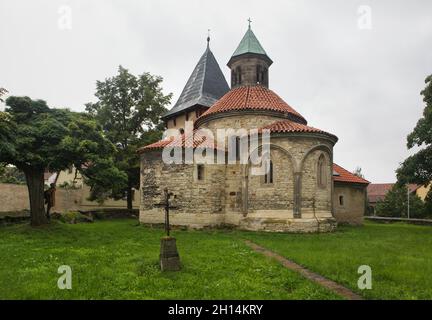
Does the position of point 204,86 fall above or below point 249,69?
above

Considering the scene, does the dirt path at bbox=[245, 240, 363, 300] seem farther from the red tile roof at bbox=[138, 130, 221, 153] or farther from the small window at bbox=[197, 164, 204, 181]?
the red tile roof at bbox=[138, 130, 221, 153]

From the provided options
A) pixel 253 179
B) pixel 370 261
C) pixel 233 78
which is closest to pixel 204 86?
pixel 233 78

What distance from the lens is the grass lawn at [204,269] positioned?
6230mm

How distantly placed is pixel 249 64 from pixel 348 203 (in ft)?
39.3

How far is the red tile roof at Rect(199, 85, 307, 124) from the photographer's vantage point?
64.9ft

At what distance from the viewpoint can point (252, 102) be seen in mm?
20250

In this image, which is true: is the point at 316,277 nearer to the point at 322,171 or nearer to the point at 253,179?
the point at 253,179

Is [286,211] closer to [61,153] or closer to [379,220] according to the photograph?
[61,153]

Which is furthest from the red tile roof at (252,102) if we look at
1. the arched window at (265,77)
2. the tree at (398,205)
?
the tree at (398,205)

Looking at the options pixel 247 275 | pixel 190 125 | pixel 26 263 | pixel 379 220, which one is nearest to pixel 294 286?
pixel 247 275

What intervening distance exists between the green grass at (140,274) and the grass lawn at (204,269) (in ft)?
0.06

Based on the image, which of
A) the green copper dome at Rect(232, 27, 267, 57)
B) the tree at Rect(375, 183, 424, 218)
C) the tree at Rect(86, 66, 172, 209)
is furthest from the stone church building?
the tree at Rect(375, 183, 424, 218)

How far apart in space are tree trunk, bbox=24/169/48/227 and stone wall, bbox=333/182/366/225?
59.2 ft

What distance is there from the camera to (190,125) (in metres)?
26.0
